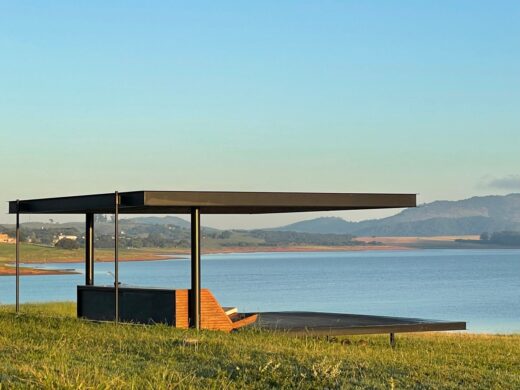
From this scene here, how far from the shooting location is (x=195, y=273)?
1509 centimetres

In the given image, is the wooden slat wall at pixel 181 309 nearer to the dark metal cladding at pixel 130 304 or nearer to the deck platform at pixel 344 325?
the dark metal cladding at pixel 130 304

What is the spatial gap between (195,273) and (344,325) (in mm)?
2564

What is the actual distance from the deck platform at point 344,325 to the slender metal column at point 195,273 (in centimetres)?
112

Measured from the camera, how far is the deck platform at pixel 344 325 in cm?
1518

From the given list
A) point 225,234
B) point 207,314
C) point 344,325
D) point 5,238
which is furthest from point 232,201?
point 225,234

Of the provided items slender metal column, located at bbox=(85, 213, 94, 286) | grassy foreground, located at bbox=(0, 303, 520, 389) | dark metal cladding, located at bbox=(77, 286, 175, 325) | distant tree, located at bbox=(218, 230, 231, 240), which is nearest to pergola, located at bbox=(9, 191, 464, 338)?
dark metal cladding, located at bbox=(77, 286, 175, 325)

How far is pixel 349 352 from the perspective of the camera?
40.7ft

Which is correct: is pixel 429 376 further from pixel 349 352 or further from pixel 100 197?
pixel 100 197

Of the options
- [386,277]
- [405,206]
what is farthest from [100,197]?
[386,277]

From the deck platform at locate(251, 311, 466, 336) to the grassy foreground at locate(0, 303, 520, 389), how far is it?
0.81m

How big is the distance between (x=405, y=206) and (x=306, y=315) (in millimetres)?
3466

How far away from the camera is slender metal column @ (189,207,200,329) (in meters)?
14.9

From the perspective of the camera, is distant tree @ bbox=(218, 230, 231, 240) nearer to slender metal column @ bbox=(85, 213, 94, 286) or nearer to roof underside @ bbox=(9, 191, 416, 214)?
slender metal column @ bbox=(85, 213, 94, 286)

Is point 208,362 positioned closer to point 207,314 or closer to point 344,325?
point 207,314
